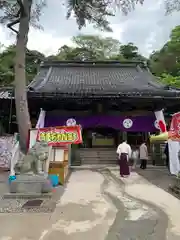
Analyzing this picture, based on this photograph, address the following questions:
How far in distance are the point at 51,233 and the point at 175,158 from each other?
8.32 metres

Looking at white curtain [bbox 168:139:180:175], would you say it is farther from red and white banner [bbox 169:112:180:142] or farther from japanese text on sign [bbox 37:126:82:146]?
japanese text on sign [bbox 37:126:82:146]

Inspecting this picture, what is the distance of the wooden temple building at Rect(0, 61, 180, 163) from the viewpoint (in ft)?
53.7

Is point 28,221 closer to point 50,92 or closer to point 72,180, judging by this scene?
point 72,180

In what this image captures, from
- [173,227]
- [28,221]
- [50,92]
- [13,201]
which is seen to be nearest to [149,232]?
[173,227]

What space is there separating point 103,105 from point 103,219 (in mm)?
12389

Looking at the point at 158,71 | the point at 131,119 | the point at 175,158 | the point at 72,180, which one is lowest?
the point at 72,180

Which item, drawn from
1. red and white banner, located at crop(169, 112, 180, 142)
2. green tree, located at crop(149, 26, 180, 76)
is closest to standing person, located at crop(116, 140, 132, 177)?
red and white banner, located at crop(169, 112, 180, 142)

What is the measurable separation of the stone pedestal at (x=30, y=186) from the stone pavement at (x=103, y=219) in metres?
0.59

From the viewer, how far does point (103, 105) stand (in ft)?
58.0

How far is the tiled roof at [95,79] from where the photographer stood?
55.5ft

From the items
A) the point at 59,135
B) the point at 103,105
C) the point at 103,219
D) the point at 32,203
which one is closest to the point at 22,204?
the point at 32,203

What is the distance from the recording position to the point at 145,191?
340 inches

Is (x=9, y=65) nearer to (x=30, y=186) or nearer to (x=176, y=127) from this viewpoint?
(x=176, y=127)

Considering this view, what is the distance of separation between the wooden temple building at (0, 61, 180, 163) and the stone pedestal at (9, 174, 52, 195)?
8442 millimetres
